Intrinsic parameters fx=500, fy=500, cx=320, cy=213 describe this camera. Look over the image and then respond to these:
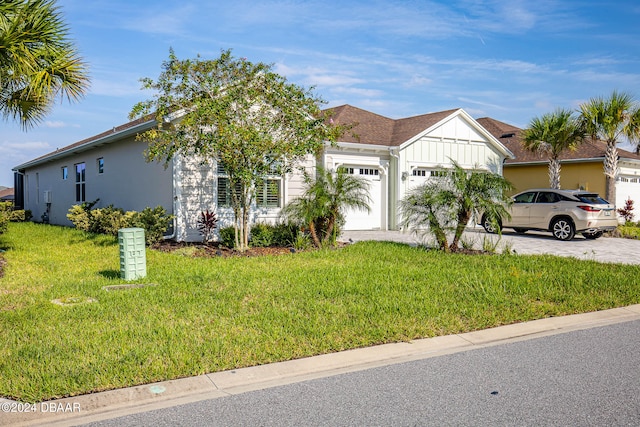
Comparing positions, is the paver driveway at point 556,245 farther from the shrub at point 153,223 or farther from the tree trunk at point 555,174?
the shrub at point 153,223

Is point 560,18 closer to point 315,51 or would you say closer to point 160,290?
point 315,51

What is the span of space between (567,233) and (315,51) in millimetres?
9388

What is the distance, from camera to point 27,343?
16.0 ft

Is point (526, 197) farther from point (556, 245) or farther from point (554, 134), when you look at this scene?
point (554, 134)

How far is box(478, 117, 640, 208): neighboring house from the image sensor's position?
888 inches

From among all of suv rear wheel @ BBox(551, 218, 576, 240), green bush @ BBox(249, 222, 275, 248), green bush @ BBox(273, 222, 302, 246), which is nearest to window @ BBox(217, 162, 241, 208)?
green bush @ BBox(249, 222, 275, 248)

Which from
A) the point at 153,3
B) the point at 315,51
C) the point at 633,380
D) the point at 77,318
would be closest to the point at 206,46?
the point at 153,3

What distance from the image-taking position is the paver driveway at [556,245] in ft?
39.2

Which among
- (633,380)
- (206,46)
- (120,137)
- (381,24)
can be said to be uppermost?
(381,24)

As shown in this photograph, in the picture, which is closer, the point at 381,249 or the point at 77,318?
the point at 77,318

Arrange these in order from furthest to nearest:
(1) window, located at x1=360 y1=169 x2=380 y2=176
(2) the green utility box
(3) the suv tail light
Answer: (1) window, located at x1=360 y1=169 x2=380 y2=176, (3) the suv tail light, (2) the green utility box

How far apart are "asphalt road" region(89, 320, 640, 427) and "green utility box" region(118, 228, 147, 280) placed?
15.6 ft

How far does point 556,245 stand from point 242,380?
12165 millimetres

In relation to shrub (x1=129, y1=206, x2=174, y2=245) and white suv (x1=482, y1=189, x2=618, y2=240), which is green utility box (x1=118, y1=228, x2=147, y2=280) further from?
white suv (x1=482, y1=189, x2=618, y2=240)
